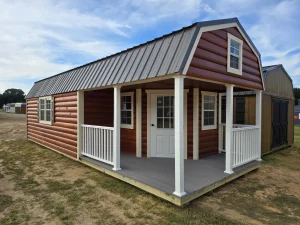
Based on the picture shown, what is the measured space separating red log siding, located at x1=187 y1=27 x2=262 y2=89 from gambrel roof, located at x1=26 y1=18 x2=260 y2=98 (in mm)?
200

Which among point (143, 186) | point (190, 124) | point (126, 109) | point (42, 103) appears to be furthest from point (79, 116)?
point (42, 103)

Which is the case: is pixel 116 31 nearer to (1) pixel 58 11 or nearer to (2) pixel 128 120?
(1) pixel 58 11

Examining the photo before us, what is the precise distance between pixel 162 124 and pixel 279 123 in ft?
18.7

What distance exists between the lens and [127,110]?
6148 millimetres

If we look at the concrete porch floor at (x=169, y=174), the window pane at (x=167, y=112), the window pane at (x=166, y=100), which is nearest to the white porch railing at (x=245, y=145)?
the concrete porch floor at (x=169, y=174)

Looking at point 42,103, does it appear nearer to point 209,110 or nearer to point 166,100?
point 166,100

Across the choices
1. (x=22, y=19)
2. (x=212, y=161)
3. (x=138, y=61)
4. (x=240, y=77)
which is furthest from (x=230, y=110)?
(x=22, y=19)

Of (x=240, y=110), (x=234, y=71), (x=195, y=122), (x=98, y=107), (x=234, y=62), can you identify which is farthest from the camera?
(x=240, y=110)

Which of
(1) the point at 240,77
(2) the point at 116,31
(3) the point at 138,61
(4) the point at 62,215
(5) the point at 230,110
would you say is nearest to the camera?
(4) the point at 62,215

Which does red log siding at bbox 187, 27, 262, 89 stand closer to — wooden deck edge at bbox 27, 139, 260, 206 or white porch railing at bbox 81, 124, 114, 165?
wooden deck edge at bbox 27, 139, 260, 206

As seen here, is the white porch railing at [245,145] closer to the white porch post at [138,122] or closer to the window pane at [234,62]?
the window pane at [234,62]

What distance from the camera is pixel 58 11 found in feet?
21.5

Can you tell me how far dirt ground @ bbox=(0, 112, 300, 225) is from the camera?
281cm

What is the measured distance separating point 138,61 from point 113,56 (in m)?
1.27
